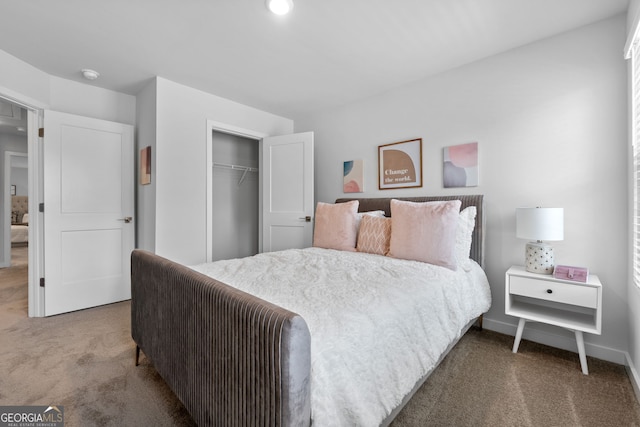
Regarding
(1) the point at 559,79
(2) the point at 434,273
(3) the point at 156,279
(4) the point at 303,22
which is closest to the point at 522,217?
(2) the point at 434,273

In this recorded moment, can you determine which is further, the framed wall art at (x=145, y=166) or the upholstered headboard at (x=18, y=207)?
the upholstered headboard at (x=18, y=207)

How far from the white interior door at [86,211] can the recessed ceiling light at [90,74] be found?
1.37 ft

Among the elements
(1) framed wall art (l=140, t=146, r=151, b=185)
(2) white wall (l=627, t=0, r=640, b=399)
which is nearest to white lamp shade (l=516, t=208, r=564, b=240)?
(2) white wall (l=627, t=0, r=640, b=399)

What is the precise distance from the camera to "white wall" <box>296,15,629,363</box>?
199 cm

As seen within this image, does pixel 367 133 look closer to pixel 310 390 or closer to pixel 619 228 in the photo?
pixel 619 228

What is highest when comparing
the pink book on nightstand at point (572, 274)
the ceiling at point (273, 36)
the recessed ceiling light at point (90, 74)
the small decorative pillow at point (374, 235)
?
the ceiling at point (273, 36)

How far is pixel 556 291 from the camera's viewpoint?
1.93 m

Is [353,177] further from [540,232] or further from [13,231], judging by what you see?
[13,231]

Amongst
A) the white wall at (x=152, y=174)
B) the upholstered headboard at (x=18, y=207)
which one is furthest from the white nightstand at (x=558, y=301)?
the upholstered headboard at (x=18, y=207)

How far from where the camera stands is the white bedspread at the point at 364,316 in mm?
935

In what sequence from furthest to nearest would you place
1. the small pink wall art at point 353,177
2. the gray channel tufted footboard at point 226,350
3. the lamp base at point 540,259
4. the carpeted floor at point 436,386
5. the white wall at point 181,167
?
the small pink wall art at point 353,177 < the white wall at point 181,167 < the lamp base at point 540,259 < the carpeted floor at point 436,386 < the gray channel tufted footboard at point 226,350

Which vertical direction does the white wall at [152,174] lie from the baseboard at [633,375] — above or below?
above

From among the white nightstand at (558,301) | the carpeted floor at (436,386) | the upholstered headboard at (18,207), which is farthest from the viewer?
the upholstered headboard at (18,207)

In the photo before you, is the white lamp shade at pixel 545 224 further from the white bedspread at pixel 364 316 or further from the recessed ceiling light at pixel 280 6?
the recessed ceiling light at pixel 280 6
